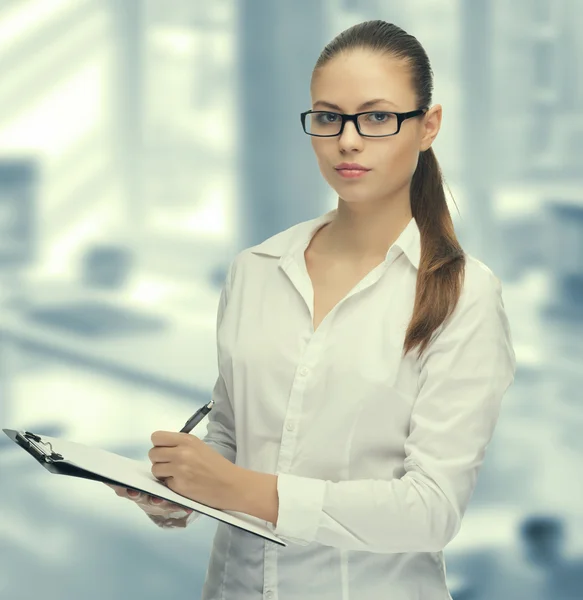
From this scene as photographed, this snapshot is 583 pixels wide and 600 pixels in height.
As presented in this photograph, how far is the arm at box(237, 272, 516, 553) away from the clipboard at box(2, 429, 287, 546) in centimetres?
5

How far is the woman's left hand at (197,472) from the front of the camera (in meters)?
1.14

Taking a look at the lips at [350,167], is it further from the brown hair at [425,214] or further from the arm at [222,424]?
the arm at [222,424]

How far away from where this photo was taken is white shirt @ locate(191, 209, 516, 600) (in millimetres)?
1143

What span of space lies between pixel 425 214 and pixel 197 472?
474 mm

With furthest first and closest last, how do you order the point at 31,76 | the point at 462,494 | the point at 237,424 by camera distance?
the point at 31,76 < the point at 237,424 < the point at 462,494

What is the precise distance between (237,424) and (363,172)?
380 millimetres

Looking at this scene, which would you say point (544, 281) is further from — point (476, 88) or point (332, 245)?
point (332, 245)

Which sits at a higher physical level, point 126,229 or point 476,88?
point 476,88

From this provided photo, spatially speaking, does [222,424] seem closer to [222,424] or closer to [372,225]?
[222,424]

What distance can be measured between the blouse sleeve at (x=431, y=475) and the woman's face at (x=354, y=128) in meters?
0.19

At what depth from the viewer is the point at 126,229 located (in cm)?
301

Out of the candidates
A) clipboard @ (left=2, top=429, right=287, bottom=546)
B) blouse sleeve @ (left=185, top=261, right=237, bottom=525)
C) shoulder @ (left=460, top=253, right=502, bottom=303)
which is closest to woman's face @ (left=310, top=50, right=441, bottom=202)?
shoulder @ (left=460, top=253, right=502, bottom=303)

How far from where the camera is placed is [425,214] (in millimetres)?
1326

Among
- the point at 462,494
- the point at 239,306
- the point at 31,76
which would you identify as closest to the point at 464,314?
the point at 462,494
